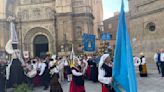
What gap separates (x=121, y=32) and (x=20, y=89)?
3980 mm

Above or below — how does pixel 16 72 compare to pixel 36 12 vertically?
below

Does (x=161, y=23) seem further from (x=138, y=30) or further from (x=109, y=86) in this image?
(x=109, y=86)

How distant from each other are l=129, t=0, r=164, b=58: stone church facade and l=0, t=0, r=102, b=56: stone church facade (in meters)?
8.29

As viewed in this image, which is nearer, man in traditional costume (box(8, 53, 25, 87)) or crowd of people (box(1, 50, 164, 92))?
crowd of people (box(1, 50, 164, 92))

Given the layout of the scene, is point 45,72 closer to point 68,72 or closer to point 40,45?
point 68,72

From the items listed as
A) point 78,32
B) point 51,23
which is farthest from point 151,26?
point 51,23

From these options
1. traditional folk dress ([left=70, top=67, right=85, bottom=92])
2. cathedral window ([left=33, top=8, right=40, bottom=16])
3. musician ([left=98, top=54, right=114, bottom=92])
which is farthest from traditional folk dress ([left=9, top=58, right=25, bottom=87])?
cathedral window ([left=33, top=8, right=40, bottom=16])

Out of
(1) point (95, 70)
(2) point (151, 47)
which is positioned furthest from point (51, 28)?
(1) point (95, 70)

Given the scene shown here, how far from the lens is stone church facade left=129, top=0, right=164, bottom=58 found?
2431 cm

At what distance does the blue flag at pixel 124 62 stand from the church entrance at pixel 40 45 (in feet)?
104

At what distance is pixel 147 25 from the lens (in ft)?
85.1

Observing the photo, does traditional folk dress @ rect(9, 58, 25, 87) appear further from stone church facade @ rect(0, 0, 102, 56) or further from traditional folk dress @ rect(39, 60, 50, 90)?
stone church facade @ rect(0, 0, 102, 56)

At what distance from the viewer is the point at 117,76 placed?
17.2ft

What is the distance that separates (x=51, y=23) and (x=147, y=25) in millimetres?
13834
